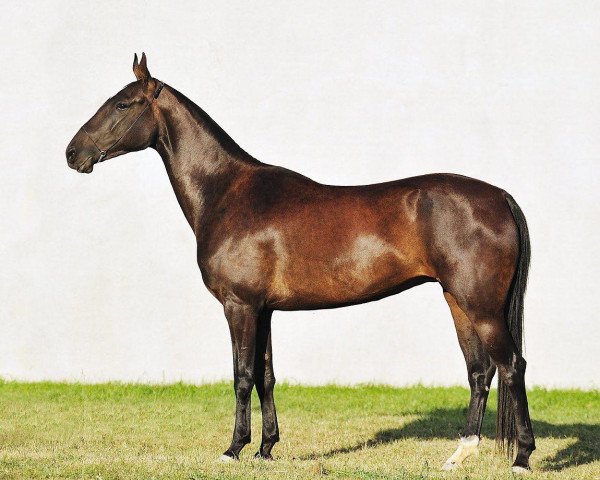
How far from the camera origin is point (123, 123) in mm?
6914

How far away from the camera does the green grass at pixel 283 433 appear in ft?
19.9

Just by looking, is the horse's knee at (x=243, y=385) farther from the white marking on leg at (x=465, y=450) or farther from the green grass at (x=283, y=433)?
the white marking on leg at (x=465, y=450)

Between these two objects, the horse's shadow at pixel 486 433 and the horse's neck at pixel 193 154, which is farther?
the horse's shadow at pixel 486 433

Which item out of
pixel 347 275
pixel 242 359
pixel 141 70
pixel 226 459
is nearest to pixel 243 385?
pixel 242 359

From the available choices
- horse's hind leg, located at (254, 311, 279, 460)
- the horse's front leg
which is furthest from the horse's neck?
horse's hind leg, located at (254, 311, 279, 460)

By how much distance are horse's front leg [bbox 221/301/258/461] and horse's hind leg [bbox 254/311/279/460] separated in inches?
8.4

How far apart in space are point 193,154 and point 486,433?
3751 mm

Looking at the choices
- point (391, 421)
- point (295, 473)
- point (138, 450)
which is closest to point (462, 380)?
point (391, 421)

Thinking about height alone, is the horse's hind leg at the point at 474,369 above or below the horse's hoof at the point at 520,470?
above

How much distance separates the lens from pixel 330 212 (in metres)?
6.46

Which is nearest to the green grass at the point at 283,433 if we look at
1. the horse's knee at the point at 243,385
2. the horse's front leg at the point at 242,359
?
the horse's front leg at the point at 242,359

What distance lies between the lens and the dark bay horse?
6164 millimetres

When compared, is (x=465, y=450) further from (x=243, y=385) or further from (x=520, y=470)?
(x=243, y=385)

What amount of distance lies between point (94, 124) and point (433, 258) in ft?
8.73
